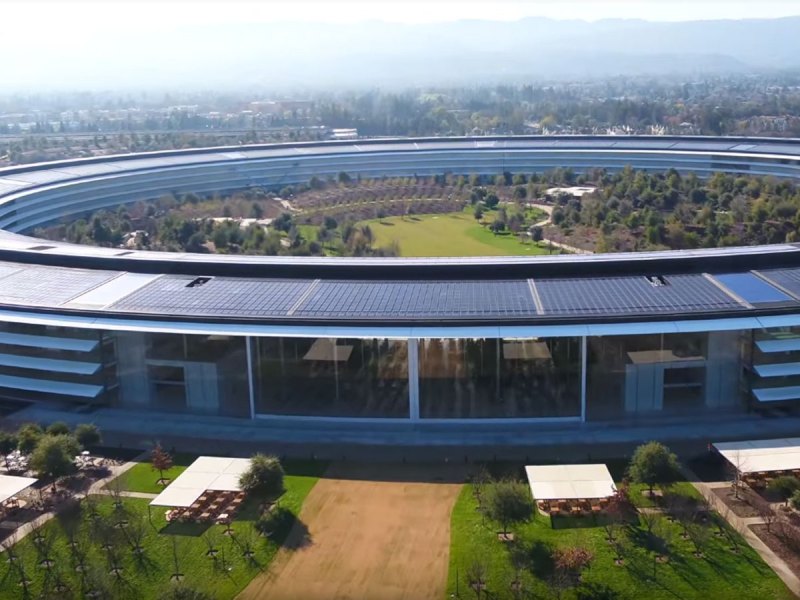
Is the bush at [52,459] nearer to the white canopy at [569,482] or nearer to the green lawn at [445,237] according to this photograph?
the white canopy at [569,482]

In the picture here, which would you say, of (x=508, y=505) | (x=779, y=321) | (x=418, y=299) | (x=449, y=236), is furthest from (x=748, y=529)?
(x=449, y=236)

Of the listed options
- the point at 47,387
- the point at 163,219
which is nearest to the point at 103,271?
the point at 47,387

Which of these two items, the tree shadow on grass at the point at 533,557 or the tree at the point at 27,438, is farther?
the tree at the point at 27,438

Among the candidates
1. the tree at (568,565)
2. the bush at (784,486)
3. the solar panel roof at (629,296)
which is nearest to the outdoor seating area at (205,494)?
the tree at (568,565)

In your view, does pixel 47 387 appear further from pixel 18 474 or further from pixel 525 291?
pixel 525 291

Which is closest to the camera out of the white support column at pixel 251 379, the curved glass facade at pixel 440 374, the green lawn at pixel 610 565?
the green lawn at pixel 610 565

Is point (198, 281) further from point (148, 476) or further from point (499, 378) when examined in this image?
point (499, 378)

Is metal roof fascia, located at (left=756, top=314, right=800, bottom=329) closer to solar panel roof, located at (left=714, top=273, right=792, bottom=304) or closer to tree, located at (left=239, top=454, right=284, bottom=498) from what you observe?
solar panel roof, located at (left=714, top=273, right=792, bottom=304)
